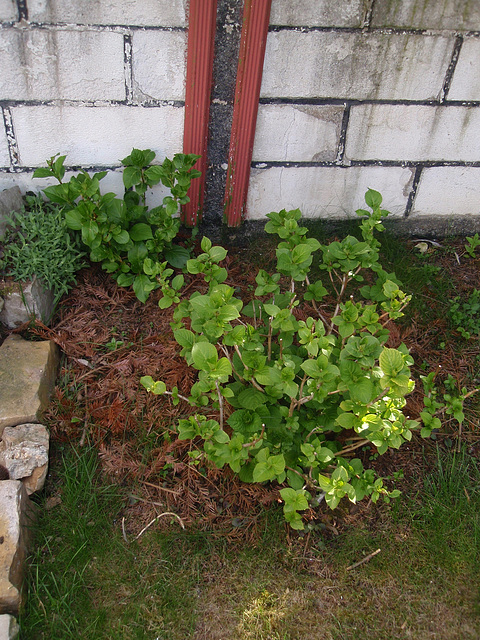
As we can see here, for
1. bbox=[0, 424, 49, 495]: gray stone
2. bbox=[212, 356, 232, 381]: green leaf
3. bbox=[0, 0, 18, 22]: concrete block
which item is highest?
bbox=[0, 0, 18, 22]: concrete block

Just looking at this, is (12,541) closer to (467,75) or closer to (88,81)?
(88,81)

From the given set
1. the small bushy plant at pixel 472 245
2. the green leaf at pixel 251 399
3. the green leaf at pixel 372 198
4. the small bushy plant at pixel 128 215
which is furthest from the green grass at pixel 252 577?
the small bushy plant at pixel 472 245

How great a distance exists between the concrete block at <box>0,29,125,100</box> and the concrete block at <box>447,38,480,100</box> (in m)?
1.77

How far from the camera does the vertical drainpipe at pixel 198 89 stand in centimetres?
247

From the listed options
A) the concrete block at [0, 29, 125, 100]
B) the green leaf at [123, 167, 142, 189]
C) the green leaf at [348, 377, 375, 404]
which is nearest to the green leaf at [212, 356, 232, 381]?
the green leaf at [348, 377, 375, 404]

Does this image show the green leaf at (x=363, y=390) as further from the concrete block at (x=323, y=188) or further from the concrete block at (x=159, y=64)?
the concrete block at (x=159, y=64)

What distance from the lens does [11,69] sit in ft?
8.18

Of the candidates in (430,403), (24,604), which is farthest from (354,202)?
(24,604)

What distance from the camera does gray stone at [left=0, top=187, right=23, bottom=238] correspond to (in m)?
2.56

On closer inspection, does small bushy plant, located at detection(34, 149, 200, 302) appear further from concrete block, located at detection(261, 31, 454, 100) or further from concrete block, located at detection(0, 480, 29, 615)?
concrete block, located at detection(0, 480, 29, 615)

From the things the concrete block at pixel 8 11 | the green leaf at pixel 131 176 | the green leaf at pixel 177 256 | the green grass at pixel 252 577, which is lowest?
the green grass at pixel 252 577

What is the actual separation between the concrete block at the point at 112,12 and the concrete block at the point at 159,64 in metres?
0.06

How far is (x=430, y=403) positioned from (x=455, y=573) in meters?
0.66

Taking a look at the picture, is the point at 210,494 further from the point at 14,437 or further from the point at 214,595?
the point at 14,437
